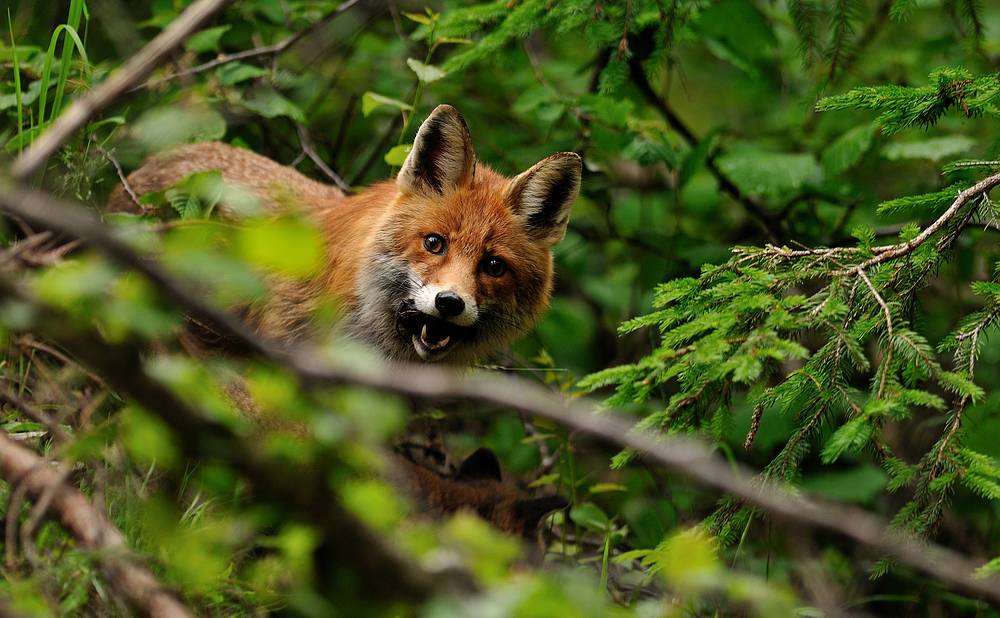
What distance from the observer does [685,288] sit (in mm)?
2684

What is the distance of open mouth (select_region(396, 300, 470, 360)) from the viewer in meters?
3.61

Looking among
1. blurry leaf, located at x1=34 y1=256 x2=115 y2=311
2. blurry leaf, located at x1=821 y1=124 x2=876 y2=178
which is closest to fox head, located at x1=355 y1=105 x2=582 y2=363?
blurry leaf, located at x1=821 y1=124 x2=876 y2=178

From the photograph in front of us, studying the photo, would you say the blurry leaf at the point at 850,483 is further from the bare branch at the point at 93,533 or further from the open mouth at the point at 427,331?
the bare branch at the point at 93,533

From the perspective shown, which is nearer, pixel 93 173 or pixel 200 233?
pixel 200 233

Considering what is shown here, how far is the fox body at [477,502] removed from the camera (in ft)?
9.57

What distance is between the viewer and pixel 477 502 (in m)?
3.12

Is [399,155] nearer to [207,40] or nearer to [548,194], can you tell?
[548,194]

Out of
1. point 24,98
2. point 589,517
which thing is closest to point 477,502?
point 589,517

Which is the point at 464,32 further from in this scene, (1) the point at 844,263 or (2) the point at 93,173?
(1) the point at 844,263

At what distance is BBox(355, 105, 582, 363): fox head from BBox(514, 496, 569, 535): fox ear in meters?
0.92

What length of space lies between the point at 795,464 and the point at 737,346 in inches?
18.4

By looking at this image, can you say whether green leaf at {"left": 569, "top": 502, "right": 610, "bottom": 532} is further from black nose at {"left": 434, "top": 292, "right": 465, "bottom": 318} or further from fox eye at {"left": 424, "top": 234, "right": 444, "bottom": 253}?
fox eye at {"left": 424, "top": 234, "right": 444, "bottom": 253}

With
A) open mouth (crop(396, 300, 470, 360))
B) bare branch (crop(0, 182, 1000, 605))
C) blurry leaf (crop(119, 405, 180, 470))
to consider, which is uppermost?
bare branch (crop(0, 182, 1000, 605))

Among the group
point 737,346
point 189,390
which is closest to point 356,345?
point 737,346
